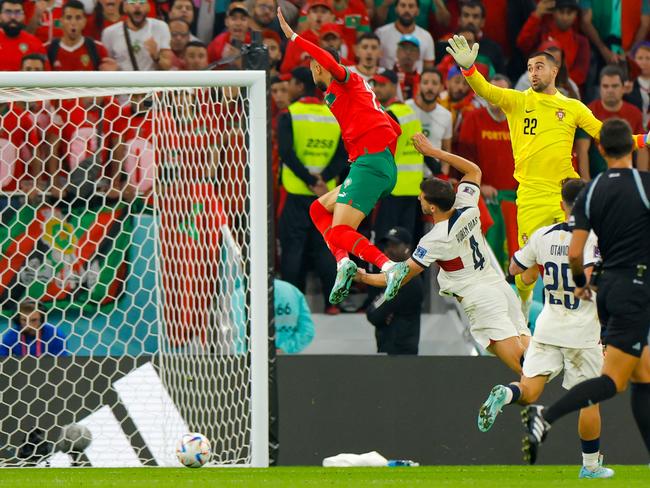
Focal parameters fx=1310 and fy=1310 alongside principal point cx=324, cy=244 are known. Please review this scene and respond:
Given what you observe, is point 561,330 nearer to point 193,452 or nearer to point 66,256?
point 193,452

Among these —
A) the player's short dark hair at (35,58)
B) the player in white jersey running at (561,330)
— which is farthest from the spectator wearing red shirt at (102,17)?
the player in white jersey running at (561,330)

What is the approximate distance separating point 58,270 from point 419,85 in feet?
13.0

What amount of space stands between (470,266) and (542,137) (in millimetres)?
1233

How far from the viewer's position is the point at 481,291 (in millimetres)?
9164

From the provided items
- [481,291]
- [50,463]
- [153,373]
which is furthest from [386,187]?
[50,463]

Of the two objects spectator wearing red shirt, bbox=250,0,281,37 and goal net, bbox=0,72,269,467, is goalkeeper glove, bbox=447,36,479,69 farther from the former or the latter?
spectator wearing red shirt, bbox=250,0,281,37

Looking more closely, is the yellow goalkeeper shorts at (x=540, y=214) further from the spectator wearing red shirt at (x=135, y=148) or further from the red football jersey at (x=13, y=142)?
the red football jersey at (x=13, y=142)

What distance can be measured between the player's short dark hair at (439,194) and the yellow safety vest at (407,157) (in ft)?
8.68

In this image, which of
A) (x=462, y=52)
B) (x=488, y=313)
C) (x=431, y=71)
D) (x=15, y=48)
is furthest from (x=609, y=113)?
(x=15, y=48)

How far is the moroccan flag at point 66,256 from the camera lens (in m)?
9.86

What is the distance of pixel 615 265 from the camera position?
7.00 metres

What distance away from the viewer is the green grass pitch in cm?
737

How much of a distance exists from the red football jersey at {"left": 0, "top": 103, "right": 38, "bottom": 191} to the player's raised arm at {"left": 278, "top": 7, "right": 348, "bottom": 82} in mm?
2579

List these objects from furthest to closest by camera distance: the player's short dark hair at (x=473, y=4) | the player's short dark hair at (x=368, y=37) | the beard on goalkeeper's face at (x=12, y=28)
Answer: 1. the player's short dark hair at (x=473, y=4)
2. the beard on goalkeeper's face at (x=12, y=28)
3. the player's short dark hair at (x=368, y=37)
